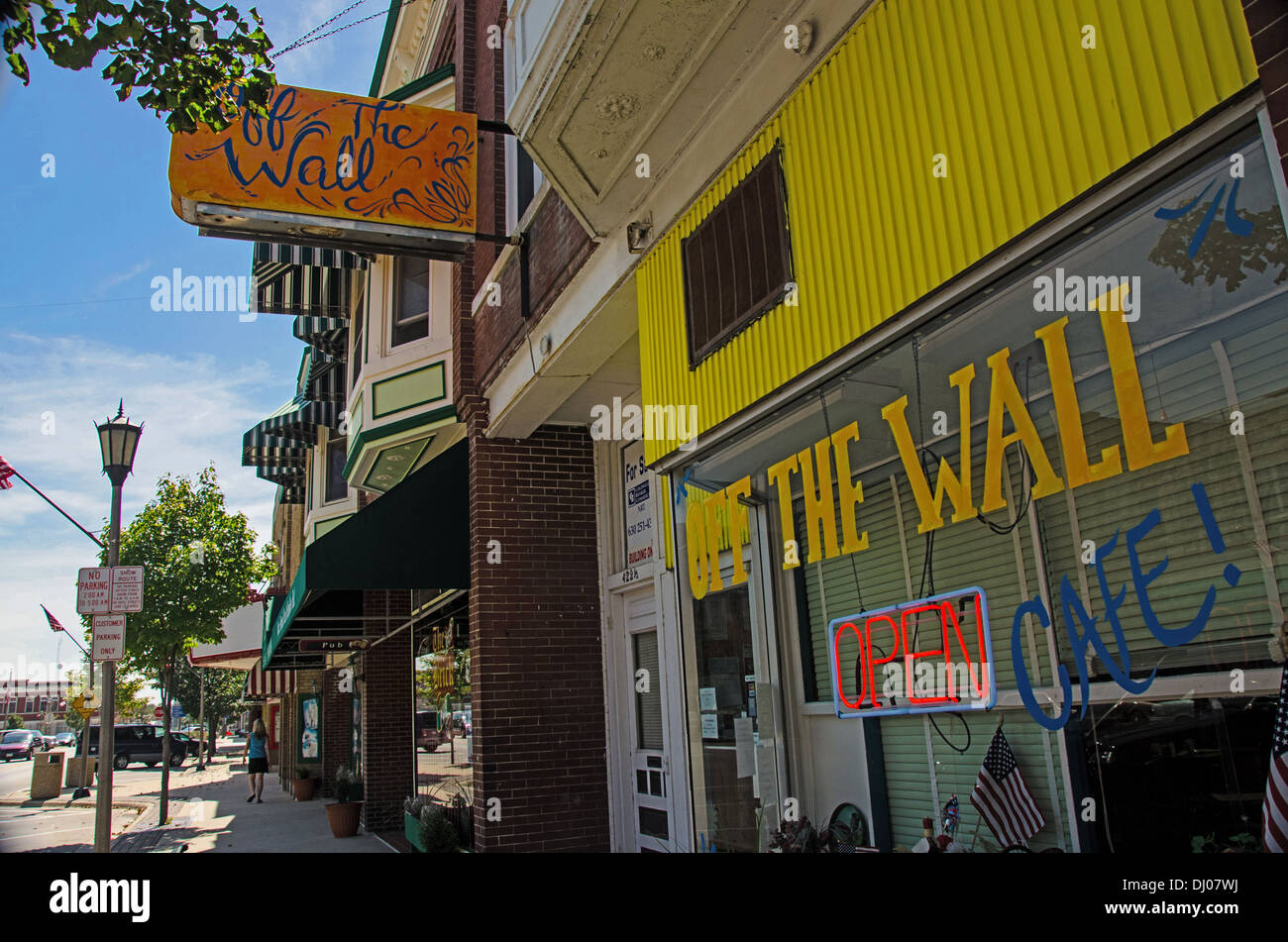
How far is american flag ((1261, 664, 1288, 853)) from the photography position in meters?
2.78

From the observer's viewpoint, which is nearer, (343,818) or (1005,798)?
(1005,798)

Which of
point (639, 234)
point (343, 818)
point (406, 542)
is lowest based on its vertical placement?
point (343, 818)

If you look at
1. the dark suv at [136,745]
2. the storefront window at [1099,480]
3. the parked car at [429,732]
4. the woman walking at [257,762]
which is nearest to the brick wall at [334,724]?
the woman walking at [257,762]

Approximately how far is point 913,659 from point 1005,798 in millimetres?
752

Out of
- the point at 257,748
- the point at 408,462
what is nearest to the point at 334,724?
the point at 257,748

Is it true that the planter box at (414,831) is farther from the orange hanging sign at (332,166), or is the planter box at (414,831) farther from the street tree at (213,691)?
the street tree at (213,691)

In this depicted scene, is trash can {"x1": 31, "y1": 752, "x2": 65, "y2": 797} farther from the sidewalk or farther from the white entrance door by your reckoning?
the white entrance door

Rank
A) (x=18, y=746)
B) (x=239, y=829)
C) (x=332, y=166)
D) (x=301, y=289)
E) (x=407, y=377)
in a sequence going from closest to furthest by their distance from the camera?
(x=332, y=166)
(x=407, y=377)
(x=301, y=289)
(x=239, y=829)
(x=18, y=746)

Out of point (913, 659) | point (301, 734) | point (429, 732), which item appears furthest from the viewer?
point (301, 734)

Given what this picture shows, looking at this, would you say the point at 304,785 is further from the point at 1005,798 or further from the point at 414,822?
the point at 1005,798

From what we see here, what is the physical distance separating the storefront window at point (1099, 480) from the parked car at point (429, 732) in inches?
330

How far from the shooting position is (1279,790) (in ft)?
9.30

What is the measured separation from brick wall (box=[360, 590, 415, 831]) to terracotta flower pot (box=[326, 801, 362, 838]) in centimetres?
42

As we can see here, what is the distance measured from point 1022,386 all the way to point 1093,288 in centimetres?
51
